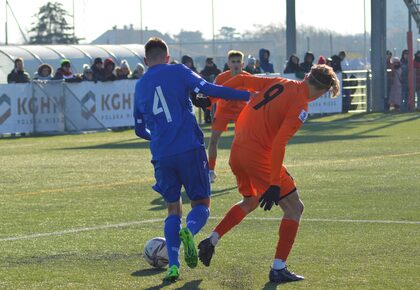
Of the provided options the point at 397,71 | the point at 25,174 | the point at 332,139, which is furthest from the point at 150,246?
the point at 397,71

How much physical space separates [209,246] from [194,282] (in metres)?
0.32

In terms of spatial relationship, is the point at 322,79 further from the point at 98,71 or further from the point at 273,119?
the point at 98,71

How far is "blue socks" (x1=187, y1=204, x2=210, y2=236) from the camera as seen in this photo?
10023 millimetres

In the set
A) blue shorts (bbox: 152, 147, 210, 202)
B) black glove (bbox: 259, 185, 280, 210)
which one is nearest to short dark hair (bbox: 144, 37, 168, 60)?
blue shorts (bbox: 152, 147, 210, 202)

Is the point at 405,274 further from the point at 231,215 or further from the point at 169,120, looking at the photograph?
the point at 169,120

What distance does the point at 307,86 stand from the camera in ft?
32.4

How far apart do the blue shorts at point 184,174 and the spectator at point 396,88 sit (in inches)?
1164

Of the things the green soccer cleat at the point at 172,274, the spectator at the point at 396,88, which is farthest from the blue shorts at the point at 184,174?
the spectator at the point at 396,88

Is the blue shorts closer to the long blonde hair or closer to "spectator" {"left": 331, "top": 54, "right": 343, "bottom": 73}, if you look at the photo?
the long blonde hair

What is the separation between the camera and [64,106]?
3088 cm

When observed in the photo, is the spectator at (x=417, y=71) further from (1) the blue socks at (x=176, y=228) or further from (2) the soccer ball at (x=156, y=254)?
(1) the blue socks at (x=176, y=228)

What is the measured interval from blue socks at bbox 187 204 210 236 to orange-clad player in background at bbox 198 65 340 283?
5.6 inches

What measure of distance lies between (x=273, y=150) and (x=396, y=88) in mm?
30290

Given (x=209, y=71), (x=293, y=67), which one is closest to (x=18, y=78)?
(x=209, y=71)
